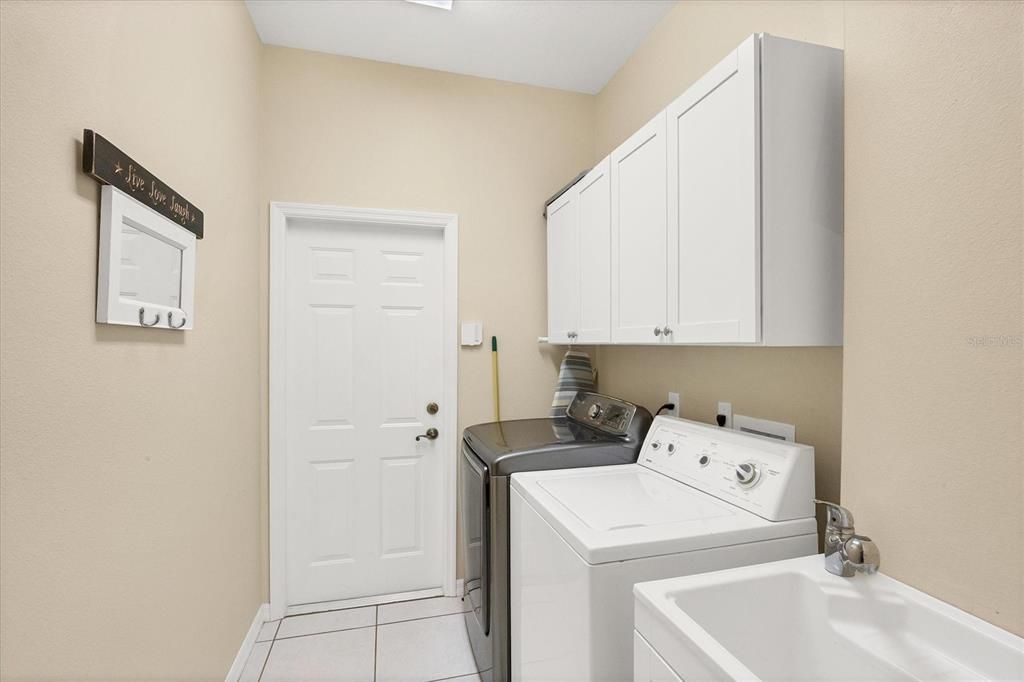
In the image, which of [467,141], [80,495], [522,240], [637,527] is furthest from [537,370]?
[80,495]

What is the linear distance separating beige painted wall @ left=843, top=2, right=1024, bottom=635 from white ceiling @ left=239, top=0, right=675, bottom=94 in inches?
55.2

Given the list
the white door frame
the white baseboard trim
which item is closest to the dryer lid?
the white door frame

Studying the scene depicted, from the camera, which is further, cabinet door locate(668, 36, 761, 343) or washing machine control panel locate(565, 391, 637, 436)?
washing machine control panel locate(565, 391, 637, 436)

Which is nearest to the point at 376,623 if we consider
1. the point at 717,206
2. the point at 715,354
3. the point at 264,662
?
the point at 264,662

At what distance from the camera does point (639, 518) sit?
129 centimetres

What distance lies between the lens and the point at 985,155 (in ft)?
2.81

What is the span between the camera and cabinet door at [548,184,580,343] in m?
2.30

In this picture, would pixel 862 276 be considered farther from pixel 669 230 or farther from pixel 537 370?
pixel 537 370

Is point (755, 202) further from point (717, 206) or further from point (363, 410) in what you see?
point (363, 410)

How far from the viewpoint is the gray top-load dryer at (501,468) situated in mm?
1723

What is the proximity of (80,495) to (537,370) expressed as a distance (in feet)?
6.86

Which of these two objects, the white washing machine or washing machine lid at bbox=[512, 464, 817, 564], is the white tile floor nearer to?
the white washing machine

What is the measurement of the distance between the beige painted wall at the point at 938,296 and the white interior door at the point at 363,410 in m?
1.98

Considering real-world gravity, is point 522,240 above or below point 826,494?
above
